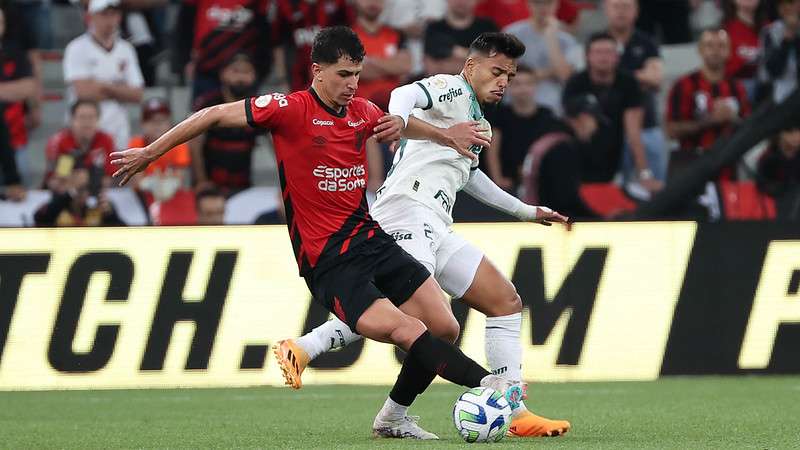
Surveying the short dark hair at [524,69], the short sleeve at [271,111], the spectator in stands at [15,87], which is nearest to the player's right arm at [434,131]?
the short sleeve at [271,111]

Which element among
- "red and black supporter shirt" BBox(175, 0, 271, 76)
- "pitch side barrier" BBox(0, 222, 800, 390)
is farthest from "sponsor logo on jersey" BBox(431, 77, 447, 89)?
Result: "red and black supporter shirt" BBox(175, 0, 271, 76)

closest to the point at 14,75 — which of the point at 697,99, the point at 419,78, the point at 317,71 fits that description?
the point at 419,78

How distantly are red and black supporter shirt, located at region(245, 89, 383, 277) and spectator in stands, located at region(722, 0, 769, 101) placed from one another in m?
8.30

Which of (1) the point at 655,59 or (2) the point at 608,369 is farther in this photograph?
(1) the point at 655,59

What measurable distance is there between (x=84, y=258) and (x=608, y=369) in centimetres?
409

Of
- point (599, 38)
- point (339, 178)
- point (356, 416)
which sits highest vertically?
point (599, 38)

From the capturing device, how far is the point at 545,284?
1172cm

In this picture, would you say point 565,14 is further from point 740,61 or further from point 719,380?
point 719,380

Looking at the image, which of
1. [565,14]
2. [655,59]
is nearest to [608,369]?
[655,59]

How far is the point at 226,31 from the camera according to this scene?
1389 centimetres

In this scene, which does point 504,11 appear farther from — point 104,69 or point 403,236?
point 403,236

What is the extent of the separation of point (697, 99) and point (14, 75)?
6.36 m

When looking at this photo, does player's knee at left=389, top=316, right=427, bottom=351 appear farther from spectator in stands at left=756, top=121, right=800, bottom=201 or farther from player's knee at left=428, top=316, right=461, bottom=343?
spectator in stands at left=756, top=121, right=800, bottom=201

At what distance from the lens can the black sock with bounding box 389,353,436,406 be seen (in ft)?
24.3
